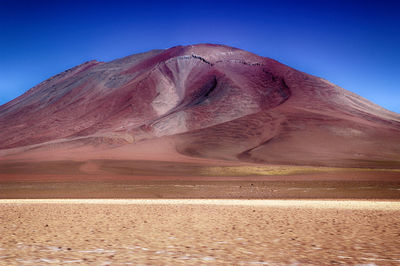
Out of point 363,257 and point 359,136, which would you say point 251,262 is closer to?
point 363,257

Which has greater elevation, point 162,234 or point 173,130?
point 173,130

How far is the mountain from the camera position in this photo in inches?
2557

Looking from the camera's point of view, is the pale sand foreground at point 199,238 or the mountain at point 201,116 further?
the mountain at point 201,116

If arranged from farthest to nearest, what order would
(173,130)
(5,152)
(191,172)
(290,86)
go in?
(290,86), (173,130), (5,152), (191,172)

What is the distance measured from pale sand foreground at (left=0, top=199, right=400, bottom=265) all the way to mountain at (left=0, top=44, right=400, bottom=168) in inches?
1769

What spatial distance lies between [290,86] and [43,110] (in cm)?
6633

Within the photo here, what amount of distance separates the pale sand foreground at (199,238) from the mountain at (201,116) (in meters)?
44.9

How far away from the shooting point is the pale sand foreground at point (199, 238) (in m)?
6.09

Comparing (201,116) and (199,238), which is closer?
(199,238)

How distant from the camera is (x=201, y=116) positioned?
8406cm

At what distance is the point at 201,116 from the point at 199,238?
2998 inches

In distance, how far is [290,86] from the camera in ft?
311

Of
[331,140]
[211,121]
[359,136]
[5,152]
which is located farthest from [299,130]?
[5,152]

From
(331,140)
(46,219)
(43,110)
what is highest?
Answer: (43,110)
